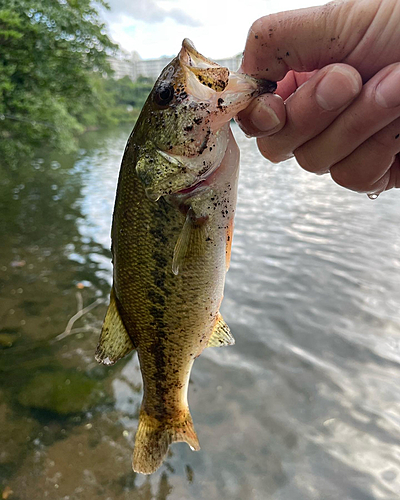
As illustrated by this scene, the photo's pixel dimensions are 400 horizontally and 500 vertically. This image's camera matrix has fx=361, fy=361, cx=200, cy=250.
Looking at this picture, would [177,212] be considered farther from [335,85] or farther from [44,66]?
[44,66]

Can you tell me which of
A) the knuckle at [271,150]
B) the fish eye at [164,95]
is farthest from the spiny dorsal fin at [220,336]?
the fish eye at [164,95]

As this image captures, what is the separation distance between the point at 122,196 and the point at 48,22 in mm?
11934

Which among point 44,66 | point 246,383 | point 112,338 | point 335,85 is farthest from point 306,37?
point 44,66

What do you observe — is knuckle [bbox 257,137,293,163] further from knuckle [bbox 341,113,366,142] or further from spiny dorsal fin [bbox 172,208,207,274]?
spiny dorsal fin [bbox 172,208,207,274]

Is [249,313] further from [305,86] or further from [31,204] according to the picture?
[31,204]

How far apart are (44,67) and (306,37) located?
12284 millimetres

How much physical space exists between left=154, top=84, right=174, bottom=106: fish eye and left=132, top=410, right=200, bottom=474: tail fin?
192 cm

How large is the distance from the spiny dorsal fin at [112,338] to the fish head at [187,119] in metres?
0.76

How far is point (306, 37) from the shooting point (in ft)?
4.99

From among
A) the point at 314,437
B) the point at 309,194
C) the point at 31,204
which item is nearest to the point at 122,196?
the point at 314,437

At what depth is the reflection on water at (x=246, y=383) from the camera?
366 cm

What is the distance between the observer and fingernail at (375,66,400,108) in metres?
1.40

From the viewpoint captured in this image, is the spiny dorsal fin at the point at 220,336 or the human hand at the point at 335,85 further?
the spiny dorsal fin at the point at 220,336

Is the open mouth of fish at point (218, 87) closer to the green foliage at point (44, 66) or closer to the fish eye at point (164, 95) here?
the fish eye at point (164, 95)
